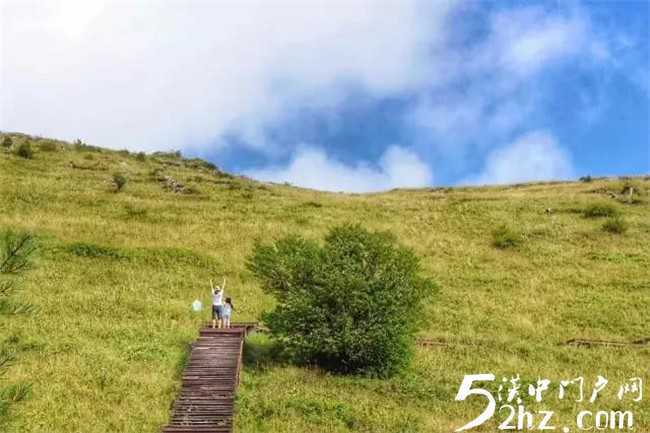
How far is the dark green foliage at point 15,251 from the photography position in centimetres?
914

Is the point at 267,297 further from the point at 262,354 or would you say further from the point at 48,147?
the point at 48,147

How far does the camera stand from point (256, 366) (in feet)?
83.2

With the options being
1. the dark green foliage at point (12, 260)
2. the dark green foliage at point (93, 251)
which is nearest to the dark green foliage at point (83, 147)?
the dark green foliage at point (93, 251)

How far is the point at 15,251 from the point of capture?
9.17 meters

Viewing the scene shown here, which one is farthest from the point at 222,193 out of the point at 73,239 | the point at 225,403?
the point at 225,403

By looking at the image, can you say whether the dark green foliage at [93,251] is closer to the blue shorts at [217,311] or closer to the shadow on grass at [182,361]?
the shadow on grass at [182,361]

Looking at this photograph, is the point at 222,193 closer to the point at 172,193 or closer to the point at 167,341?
the point at 172,193

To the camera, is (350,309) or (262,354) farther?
(262,354)

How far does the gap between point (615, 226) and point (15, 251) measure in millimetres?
50975

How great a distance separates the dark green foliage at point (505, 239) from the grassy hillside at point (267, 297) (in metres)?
0.78

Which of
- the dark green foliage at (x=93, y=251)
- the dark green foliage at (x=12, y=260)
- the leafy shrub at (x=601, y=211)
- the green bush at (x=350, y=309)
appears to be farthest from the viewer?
the leafy shrub at (x=601, y=211)

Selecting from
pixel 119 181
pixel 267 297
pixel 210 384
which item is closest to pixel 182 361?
pixel 210 384

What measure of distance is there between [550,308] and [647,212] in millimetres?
28324

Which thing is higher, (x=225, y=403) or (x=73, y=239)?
(x=73, y=239)
